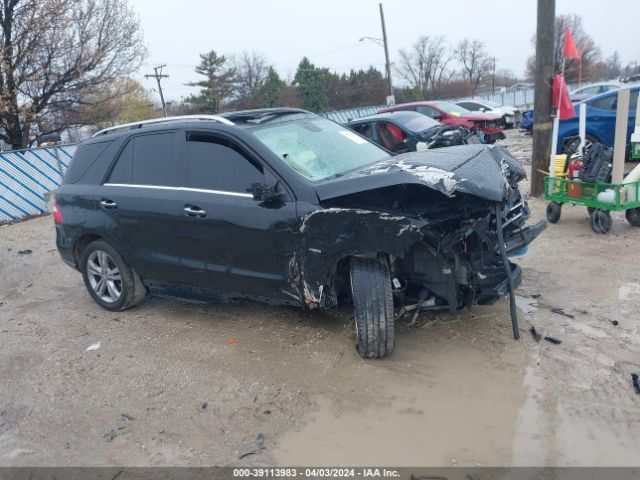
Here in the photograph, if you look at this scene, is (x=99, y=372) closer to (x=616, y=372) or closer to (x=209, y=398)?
(x=209, y=398)

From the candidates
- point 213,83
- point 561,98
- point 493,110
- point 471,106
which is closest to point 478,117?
point 493,110

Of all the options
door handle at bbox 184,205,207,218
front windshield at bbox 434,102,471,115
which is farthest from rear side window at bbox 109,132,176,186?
front windshield at bbox 434,102,471,115

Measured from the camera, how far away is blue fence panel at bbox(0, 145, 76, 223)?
12.2m

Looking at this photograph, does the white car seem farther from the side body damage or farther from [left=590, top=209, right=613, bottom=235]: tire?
the side body damage

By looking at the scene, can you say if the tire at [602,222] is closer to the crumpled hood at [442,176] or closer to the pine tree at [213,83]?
the crumpled hood at [442,176]

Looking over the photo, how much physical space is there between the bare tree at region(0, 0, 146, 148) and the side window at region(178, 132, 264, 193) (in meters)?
13.3

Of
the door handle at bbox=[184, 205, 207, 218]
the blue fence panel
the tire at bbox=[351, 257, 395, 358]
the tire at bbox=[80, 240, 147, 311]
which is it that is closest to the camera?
the tire at bbox=[351, 257, 395, 358]

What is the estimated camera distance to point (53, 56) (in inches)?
644

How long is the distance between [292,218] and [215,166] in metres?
0.94

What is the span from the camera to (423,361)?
12.6 feet

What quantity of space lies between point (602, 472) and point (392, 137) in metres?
9.10

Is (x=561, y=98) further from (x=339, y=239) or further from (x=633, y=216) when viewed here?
(x=339, y=239)

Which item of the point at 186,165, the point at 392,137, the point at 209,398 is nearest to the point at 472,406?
the point at 209,398

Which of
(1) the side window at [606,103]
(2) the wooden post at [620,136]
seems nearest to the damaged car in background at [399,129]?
(1) the side window at [606,103]
